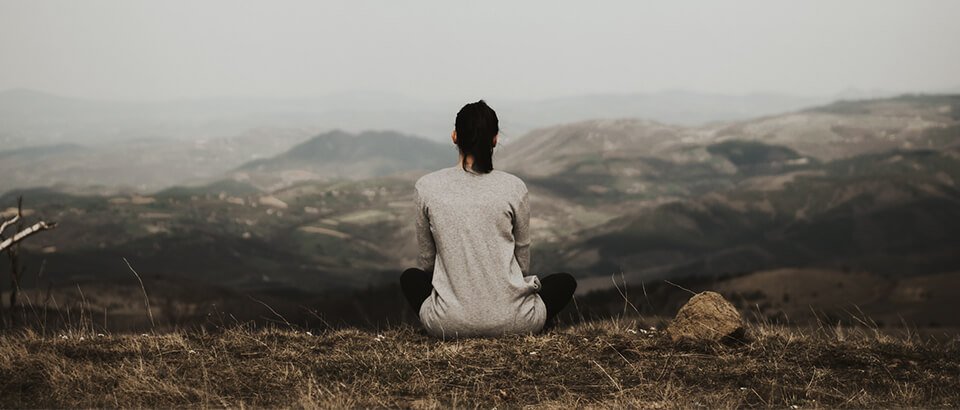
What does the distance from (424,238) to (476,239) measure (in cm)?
58

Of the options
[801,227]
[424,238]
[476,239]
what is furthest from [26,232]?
[801,227]

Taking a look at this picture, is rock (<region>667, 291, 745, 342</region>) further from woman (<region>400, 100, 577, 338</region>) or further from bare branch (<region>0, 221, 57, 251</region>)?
bare branch (<region>0, 221, 57, 251</region>)

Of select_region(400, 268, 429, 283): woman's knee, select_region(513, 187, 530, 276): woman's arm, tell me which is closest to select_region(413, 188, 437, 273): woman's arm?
select_region(400, 268, 429, 283): woman's knee

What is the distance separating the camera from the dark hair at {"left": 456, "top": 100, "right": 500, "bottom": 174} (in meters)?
7.74

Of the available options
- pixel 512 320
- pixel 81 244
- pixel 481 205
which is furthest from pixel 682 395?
pixel 81 244

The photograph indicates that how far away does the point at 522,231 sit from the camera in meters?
8.05

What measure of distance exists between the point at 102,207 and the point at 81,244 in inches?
958

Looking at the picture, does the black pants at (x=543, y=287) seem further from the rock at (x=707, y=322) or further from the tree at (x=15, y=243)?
the tree at (x=15, y=243)

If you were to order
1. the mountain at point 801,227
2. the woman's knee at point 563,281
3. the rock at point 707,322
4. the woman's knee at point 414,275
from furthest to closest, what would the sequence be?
the mountain at point 801,227, the rock at point 707,322, the woman's knee at point 563,281, the woman's knee at point 414,275

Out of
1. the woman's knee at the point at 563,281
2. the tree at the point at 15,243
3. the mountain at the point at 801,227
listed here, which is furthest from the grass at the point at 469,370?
the mountain at the point at 801,227

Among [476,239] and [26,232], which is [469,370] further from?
[26,232]

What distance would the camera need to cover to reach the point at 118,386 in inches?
292

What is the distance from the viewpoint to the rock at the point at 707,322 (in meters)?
8.97

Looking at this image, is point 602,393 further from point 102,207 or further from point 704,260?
point 102,207
